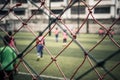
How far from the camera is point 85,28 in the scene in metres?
38.9

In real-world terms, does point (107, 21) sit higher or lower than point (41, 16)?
lower

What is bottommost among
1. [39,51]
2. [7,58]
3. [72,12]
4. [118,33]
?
[118,33]

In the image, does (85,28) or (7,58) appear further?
(85,28)

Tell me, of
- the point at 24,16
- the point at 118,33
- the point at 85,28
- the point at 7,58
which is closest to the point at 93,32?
the point at 85,28

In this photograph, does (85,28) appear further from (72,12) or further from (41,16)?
(41,16)

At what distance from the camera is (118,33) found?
35906 millimetres

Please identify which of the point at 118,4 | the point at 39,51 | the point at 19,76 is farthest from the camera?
the point at 118,4

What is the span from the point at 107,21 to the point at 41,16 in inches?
579

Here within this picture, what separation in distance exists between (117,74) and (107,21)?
30.7 m

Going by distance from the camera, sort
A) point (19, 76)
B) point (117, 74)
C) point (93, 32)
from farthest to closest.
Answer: point (93, 32), point (117, 74), point (19, 76)

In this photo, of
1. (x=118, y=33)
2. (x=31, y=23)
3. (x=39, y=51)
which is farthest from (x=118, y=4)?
(x=39, y=51)

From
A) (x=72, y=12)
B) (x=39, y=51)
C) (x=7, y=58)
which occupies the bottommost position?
(x=72, y=12)

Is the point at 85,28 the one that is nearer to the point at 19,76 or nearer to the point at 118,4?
the point at 118,4

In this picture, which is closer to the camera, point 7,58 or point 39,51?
point 7,58
